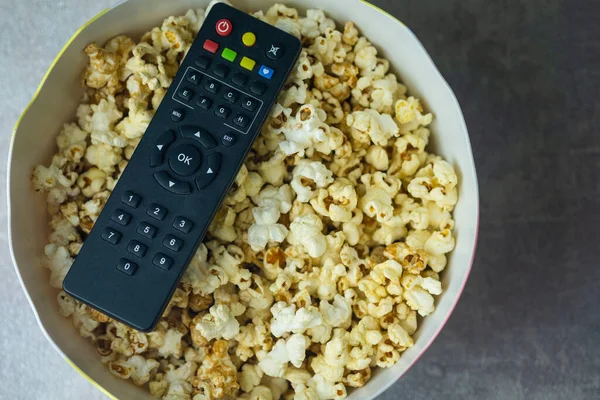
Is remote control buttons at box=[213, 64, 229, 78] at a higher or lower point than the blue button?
lower

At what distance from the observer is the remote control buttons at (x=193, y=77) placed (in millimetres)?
520

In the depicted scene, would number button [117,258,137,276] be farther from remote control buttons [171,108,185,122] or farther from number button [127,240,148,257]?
remote control buttons [171,108,185,122]

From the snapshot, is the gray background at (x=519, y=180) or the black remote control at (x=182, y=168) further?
the gray background at (x=519, y=180)

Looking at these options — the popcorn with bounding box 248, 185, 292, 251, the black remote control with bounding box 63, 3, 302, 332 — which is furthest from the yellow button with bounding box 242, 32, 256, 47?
the popcorn with bounding box 248, 185, 292, 251

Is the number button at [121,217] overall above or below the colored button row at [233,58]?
below

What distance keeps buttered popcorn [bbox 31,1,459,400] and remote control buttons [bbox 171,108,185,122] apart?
1.3 inches

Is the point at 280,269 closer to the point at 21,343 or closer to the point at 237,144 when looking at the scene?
the point at 237,144

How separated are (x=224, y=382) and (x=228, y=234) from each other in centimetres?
12

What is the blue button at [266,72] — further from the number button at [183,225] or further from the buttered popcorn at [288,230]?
the number button at [183,225]

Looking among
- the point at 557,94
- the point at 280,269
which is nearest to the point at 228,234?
the point at 280,269

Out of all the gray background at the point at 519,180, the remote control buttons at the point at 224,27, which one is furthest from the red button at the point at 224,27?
the gray background at the point at 519,180

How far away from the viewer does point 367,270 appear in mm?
535

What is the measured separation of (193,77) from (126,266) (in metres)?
0.16

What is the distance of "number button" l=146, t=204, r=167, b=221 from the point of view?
1.65 feet
